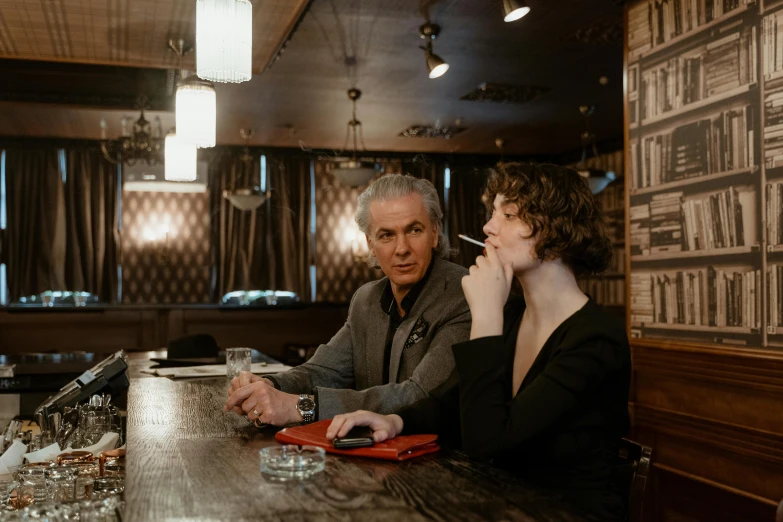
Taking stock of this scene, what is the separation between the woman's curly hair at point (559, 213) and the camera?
1.79 meters

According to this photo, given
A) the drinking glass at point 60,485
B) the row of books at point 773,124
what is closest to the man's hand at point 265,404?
the drinking glass at point 60,485

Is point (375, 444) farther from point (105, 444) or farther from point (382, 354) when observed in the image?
point (105, 444)

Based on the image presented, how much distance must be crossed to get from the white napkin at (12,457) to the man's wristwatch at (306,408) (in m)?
0.79

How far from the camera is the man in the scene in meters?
2.00

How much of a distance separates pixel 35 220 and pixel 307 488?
397 inches

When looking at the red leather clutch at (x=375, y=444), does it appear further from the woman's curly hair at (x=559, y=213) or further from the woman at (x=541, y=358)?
the woman's curly hair at (x=559, y=213)

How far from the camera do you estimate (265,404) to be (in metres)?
1.88

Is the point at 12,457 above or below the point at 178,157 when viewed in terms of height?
below

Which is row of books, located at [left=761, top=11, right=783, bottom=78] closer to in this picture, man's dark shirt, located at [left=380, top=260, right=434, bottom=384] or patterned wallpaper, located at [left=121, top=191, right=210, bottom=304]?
man's dark shirt, located at [left=380, top=260, right=434, bottom=384]

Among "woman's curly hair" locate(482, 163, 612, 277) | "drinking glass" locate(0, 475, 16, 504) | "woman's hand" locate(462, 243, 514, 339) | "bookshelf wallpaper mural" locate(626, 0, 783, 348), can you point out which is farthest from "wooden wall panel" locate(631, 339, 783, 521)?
"drinking glass" locate(0, 475, 16, 504)

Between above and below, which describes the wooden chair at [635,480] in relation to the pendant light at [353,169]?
below

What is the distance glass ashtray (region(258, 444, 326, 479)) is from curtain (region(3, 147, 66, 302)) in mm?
9716

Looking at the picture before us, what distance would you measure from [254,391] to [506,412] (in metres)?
0.70

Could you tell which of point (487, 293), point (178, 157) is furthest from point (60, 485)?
point (178, 157)
